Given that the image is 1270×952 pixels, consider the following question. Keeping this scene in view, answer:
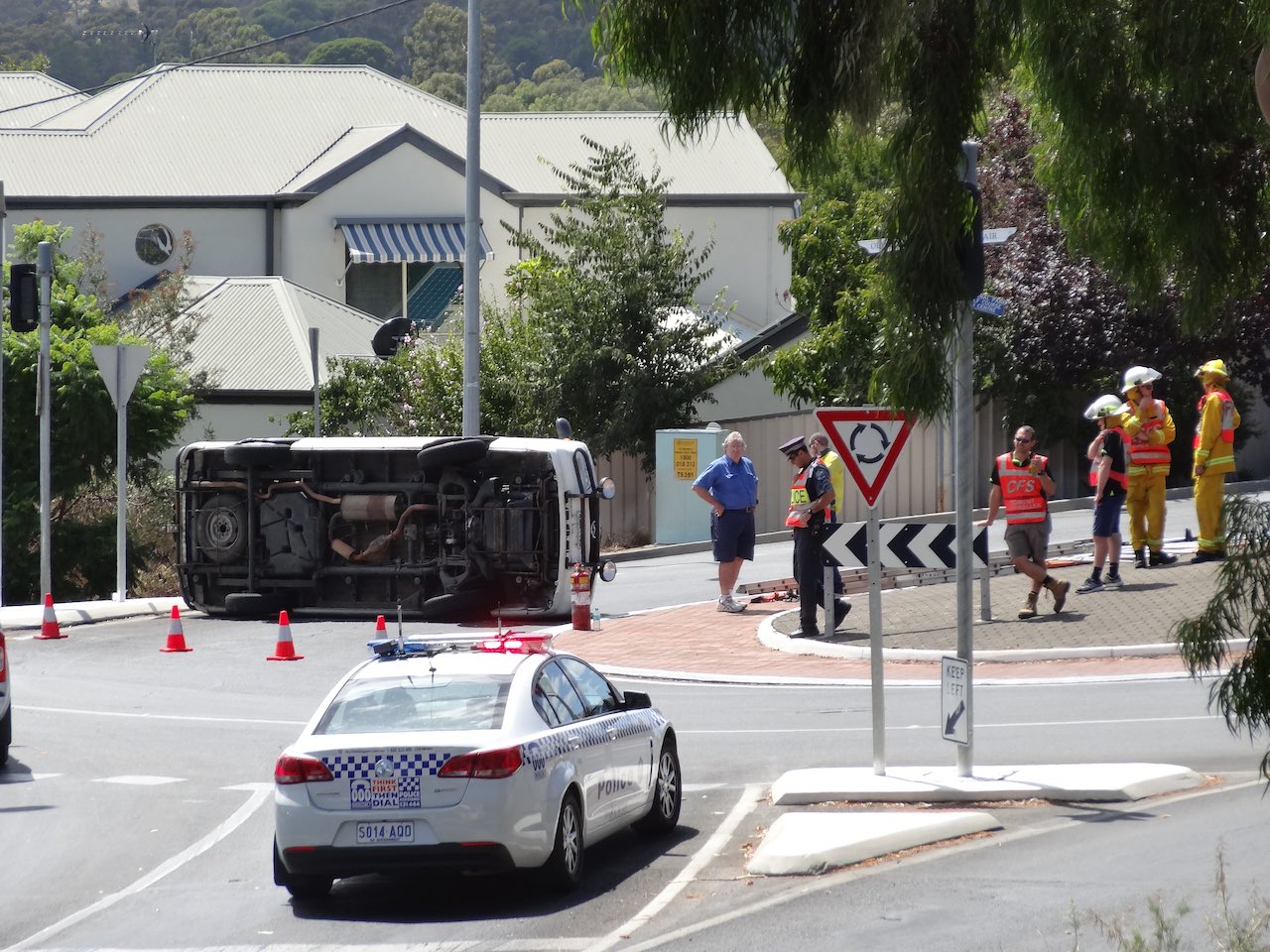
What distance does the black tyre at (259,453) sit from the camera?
822 inches

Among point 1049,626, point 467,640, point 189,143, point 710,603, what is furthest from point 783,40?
point 189,143

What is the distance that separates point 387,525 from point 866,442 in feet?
33.2

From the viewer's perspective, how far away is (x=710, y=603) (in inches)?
858

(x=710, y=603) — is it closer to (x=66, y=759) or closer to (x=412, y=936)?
(x=66, y=759)

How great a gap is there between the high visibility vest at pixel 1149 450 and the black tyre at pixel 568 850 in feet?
34.7

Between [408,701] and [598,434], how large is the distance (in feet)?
70.1

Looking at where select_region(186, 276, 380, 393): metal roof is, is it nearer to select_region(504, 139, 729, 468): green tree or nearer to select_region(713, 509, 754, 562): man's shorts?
select_region(504, 139, 729, 468): green tree

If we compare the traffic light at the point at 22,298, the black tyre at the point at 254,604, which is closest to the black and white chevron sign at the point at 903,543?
the black tyre at the point at 254,604

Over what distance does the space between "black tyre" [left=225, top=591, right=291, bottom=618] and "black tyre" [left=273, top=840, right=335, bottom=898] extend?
11.7 metres

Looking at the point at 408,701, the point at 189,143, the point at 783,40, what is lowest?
the point at 408,701

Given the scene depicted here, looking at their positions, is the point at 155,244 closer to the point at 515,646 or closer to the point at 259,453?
the point at 259,453

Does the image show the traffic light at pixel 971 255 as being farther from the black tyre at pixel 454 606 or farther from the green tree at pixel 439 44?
the green tree at pixel 439 44

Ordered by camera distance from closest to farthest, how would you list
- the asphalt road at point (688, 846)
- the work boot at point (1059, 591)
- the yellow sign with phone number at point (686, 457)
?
the asphalt road at point (688, 846) < the work boot at point (1059, 591) < the yellow sign with phone number at point (686, 457)

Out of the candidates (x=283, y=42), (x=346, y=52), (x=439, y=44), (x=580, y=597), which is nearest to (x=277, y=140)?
(x=580, y=597)
